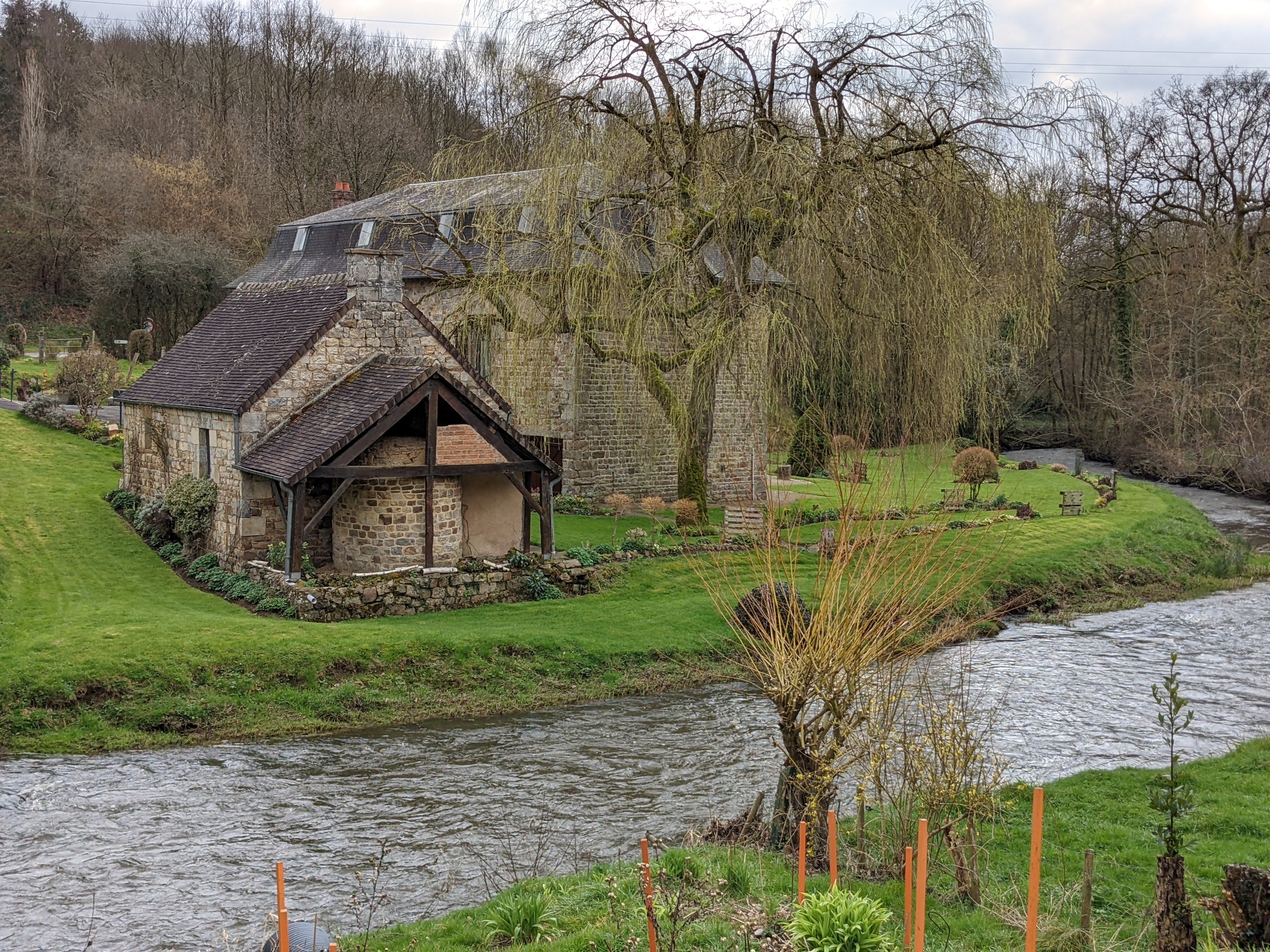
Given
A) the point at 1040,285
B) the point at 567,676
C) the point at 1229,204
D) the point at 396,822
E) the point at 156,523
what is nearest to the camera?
the point at 396,822

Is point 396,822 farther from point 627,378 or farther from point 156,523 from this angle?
point 627,378

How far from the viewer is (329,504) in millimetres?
16188

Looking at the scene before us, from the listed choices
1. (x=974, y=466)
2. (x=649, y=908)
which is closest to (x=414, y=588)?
(x=649, y=908)

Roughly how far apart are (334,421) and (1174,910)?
1379cm

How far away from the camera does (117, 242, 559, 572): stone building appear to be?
17.0 m

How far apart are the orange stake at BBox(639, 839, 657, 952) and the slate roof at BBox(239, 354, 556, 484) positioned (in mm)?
10965

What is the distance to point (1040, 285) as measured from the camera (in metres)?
18.6

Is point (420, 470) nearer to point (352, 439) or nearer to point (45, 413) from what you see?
point (352, 439)

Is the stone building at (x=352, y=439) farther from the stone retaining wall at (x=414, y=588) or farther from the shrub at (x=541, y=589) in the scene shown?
the shrub at (x=541, y=589)

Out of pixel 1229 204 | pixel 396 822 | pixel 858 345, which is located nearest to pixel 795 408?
pixel 858 345

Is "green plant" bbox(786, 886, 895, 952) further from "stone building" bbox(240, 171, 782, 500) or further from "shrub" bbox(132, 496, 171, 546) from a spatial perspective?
"shrub" bbox(132, 496, 171, 546)

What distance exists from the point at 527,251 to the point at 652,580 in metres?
6.73

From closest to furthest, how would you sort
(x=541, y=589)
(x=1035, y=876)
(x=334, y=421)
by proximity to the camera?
(x=1035, y=876) < (x=334, y=421) < (x=541, y=589)

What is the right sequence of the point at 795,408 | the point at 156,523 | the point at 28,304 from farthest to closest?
the point at 28,304, the point at 795,408, the point at 156,523
